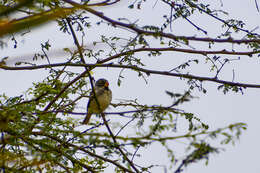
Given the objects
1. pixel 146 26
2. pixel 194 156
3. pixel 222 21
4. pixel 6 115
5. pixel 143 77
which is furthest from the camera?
pixel 222 21

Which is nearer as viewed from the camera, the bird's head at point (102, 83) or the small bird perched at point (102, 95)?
the small bird perched at point (102, 95)

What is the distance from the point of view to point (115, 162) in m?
3.55

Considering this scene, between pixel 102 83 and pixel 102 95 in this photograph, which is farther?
pixel 102 83

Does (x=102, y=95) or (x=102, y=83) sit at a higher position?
(x=102, y=83)

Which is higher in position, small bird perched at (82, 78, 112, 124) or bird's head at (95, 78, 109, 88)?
bird's head at (95, 78, 109, 88)

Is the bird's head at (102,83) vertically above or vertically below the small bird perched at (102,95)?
above

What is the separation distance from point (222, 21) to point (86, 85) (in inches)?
70.4

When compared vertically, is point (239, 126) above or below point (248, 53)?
below

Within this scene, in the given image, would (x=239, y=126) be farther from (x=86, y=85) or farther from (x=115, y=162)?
(x=86, y=85)

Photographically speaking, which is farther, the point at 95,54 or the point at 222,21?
the point at 95,54

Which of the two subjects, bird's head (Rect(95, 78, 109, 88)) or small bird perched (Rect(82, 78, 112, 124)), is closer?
small bird perched (Rect(82, 78, 112, 124))

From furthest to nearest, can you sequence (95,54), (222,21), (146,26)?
Result: (95,54) → (222,21) → (146,26)

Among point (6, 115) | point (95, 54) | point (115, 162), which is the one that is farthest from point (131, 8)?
point (6, 115)

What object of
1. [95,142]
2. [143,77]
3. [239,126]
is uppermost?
[143,77]
